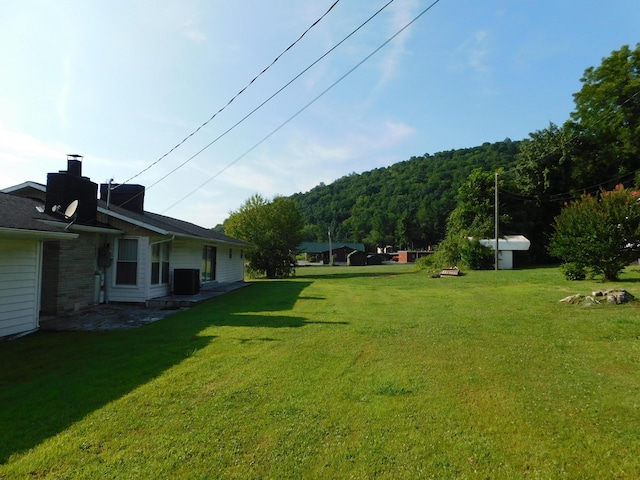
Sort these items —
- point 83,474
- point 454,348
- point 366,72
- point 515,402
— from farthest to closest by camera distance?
1. point 366,72
2. point 454,348
3. point 515,402
4. point 83,474

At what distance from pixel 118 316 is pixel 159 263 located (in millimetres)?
3099

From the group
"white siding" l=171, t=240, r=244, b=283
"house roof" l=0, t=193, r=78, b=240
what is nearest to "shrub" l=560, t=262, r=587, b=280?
"white siding" l=171, t=240, r=244, b=283

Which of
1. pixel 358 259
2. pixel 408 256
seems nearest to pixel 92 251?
pixel 358 259

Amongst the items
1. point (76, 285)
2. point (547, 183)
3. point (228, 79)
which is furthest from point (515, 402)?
point (547, 183)

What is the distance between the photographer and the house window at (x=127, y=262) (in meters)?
11.6

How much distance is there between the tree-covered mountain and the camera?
65688 millimetres

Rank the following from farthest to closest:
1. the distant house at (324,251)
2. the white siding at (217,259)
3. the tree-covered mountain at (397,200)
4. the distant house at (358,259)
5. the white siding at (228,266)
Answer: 1. the distant house at (324,251)
2. the tree-covered mountain at (397,200)
3. the distant house at (358,259)
4. the white siding at (228,266)
5. the white siding at (217,259)

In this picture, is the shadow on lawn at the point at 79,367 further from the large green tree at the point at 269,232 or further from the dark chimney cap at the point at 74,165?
the large green tree at the point at 269,232

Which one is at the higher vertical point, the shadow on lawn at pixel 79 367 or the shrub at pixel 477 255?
the shrub at pixel 477 255

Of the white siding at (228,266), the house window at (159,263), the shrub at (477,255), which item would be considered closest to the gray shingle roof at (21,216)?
the house window at (159,263)

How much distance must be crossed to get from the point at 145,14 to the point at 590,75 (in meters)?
39.9

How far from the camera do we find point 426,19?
664 centimetres

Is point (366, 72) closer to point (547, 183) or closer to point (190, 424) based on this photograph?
point (190, 424)

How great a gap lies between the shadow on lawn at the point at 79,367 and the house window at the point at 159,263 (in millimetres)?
3283
